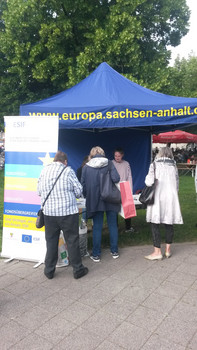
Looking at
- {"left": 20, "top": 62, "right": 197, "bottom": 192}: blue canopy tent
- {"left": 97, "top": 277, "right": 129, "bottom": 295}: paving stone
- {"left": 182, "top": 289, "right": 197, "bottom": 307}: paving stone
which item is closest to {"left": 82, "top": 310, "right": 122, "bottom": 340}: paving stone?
{"left": 97, "top": 277, "right": 129, "bottom": 295}: paving stone

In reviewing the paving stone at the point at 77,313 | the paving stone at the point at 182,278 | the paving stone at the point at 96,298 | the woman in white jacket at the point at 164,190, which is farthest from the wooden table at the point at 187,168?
the paving stone at the point at 77,313

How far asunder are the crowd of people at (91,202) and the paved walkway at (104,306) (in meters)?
0.26

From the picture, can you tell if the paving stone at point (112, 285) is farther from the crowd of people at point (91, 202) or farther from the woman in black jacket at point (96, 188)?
the woman in black jacket at point (96, 188)

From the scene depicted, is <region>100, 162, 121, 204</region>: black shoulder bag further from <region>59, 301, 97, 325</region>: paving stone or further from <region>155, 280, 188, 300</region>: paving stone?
<region>59, 301, 97, 325</region>: paving stone

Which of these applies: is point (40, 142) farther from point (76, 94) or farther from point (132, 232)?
point (132, 232)

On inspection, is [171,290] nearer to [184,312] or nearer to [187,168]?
[184,312]

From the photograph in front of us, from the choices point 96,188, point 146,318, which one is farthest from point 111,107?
point 146,318

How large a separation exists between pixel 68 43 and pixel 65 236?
1053 centimetres

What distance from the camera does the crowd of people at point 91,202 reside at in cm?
359

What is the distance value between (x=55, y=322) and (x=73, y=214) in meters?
1.27

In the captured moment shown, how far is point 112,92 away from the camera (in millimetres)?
4867

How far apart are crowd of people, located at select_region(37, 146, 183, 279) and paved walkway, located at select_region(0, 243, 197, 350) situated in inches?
10.3

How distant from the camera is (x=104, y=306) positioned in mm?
3086

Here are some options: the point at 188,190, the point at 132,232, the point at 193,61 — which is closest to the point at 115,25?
the point at 188,190
